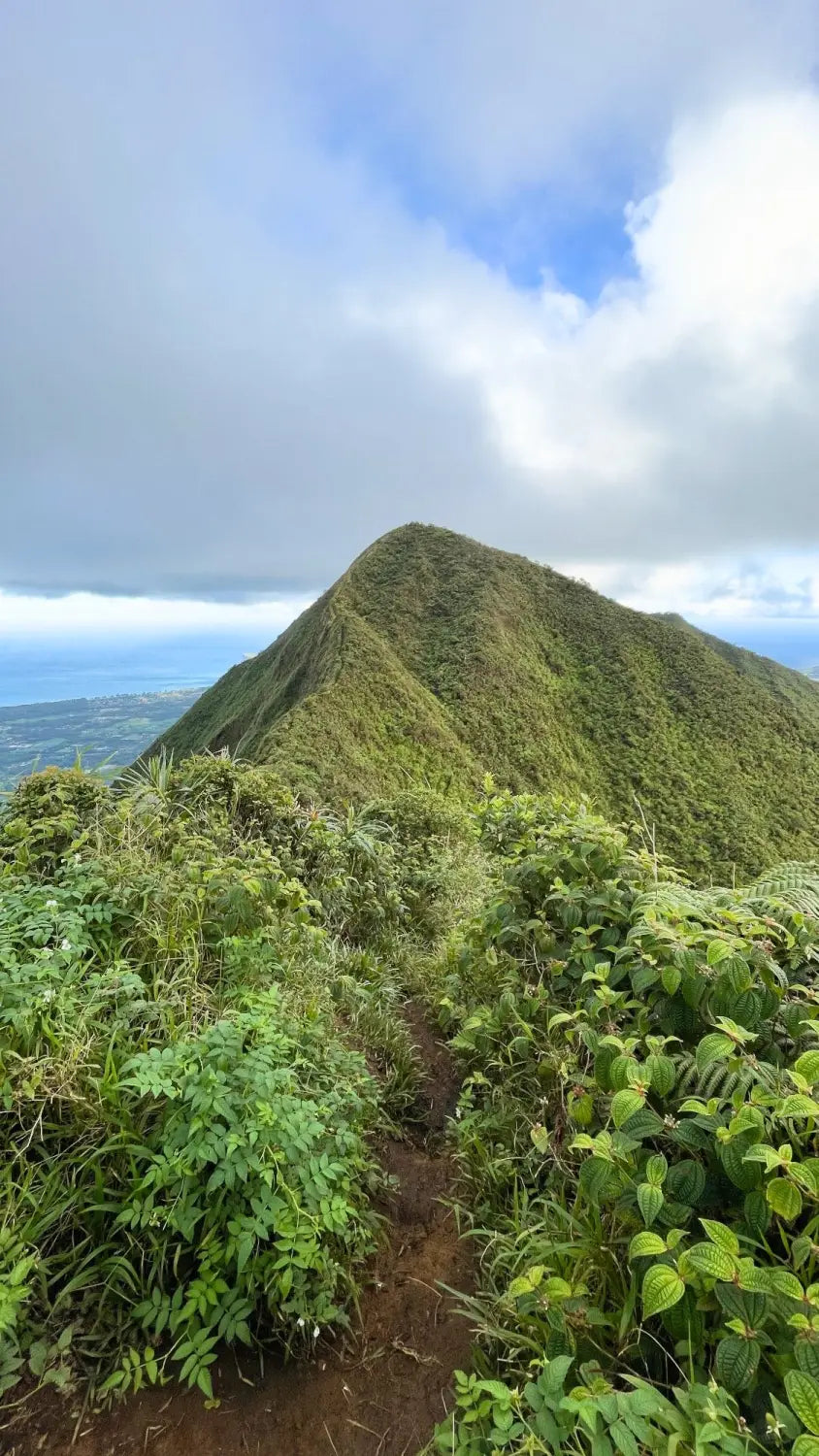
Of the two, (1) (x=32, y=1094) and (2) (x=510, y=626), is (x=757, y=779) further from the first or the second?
(1) (x=32, y=1094)

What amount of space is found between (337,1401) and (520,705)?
31.3 m

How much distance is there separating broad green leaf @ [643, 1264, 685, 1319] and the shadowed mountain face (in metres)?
14.1

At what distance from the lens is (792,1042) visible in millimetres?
2668

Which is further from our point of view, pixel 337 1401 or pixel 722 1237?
pixel 337 1401

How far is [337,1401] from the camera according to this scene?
2.54 m

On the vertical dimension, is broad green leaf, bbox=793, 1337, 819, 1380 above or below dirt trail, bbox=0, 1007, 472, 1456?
above

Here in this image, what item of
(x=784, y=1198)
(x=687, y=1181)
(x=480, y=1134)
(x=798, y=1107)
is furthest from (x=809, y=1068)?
(x=480, y=1134)

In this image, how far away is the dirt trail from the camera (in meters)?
2.32

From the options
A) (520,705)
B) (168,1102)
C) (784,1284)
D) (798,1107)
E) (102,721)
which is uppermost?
(520,705)

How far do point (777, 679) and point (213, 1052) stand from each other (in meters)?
65.0

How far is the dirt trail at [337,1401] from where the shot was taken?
7.61ft

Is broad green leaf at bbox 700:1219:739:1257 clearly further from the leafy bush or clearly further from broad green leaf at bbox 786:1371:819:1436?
broad green leaf at bbox 786:1371:819:1436

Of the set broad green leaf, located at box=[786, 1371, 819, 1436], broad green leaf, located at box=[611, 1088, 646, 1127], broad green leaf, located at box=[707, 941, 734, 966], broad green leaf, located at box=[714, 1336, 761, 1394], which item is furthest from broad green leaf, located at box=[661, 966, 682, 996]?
broad green leaf, located at box=[786, 1371, 819, 1436]

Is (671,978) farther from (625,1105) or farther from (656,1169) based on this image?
(656,1169)
